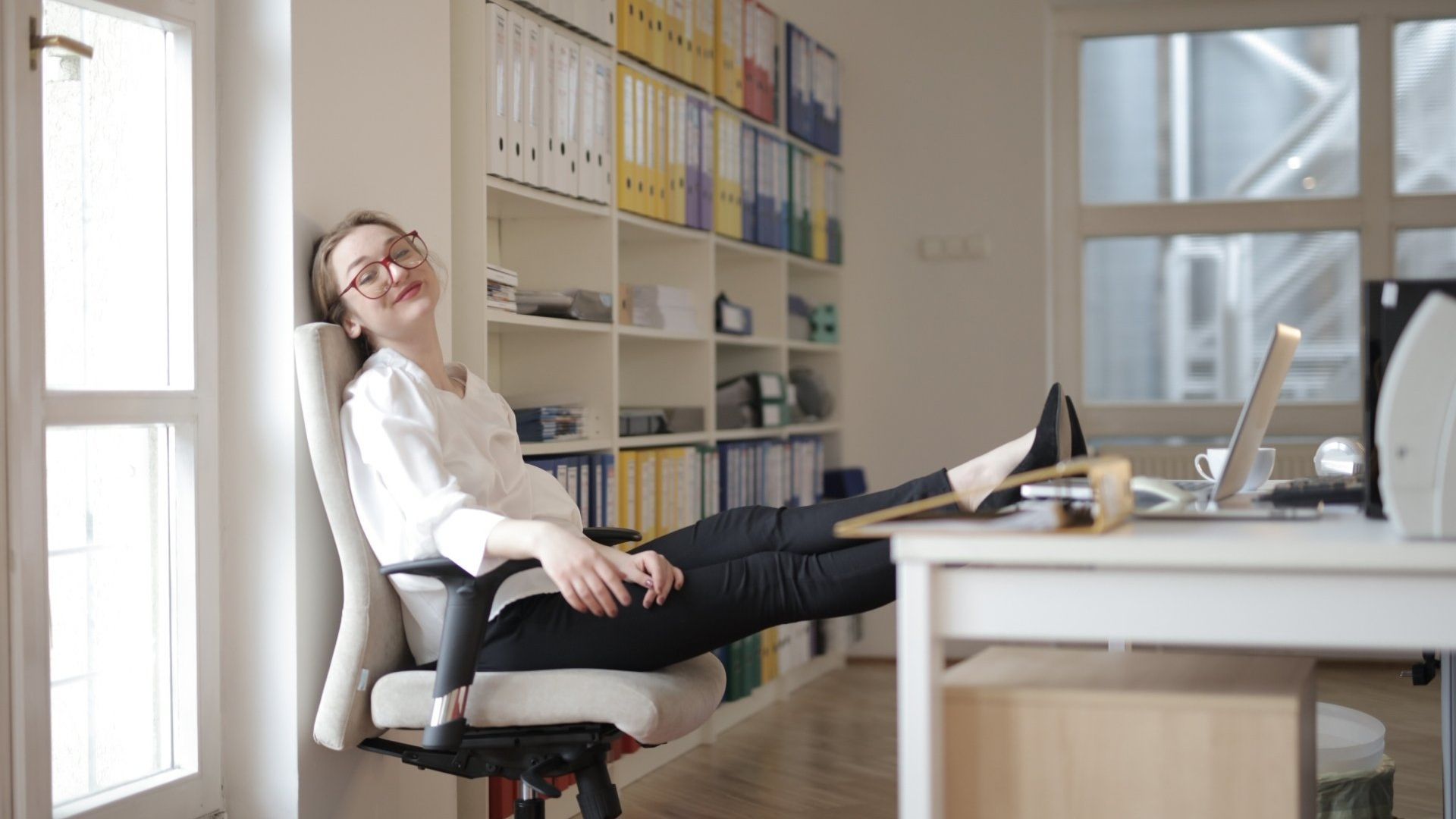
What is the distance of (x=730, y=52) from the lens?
404cm

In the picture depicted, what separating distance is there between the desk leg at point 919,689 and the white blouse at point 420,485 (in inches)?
27.4

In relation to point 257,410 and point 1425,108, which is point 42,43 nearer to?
point 257,410

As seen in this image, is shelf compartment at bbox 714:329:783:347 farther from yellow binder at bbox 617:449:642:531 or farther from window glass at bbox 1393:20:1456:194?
window glass at bbox 1393:20:1456:194

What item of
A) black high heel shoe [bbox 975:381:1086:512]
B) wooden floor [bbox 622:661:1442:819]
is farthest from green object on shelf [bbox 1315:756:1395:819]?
black high heel shoe [bbox 975:381:1086:512]

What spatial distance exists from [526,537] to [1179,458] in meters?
3.51

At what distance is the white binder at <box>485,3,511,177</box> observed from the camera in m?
2.78

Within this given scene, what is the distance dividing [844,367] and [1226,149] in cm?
161

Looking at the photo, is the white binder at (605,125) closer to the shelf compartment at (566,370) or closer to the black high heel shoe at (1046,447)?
the shelf compartment at (566,370)

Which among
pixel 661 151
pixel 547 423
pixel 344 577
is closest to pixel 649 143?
pixel 661 151

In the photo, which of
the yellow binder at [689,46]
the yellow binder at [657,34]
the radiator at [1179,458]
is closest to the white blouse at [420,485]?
the yellow binder at [657,34]

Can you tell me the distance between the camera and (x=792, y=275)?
5.04 metres

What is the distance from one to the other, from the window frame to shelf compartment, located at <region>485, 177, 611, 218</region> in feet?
7.58

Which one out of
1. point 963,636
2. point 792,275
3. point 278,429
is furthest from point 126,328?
point 792,275

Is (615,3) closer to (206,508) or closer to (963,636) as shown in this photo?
(206,508)
